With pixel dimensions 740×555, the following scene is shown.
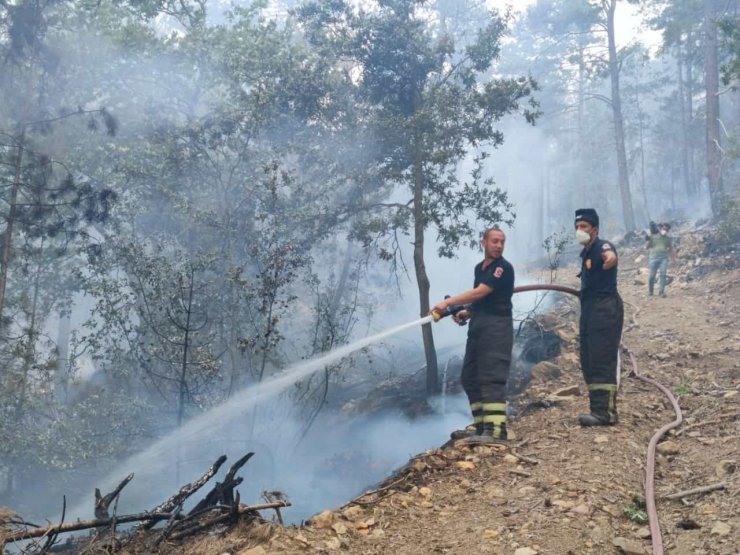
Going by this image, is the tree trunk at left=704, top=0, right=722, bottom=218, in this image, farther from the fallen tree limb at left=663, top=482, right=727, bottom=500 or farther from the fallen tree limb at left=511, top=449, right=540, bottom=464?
the fallen tree limb at left=663, top=482, right=727, bottom=500

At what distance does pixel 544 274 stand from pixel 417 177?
13310 mm

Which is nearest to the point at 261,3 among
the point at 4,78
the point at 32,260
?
the point at 4,78

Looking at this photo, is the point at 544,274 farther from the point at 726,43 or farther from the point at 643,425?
the point at 643,425

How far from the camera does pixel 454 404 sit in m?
11.6

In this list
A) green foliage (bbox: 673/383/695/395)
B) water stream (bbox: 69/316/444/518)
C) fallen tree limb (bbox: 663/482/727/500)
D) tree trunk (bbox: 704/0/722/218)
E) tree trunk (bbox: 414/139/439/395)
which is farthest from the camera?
tree trunk (bbox: 704/0/722/218)

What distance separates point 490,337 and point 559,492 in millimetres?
1784

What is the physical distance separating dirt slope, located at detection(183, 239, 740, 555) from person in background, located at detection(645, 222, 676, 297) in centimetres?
649

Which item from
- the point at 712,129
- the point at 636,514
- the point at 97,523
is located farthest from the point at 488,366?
the point at 712,129

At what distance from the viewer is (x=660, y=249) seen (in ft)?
43.8

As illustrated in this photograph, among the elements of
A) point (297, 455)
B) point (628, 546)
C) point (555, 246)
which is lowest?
point (628, 546)

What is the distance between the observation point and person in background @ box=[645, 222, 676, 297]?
1311 cm

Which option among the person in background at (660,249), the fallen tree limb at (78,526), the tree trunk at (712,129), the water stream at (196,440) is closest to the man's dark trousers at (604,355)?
the fallen tree limb at (78,526)

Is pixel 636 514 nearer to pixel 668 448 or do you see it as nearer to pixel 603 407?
pixel 668 448

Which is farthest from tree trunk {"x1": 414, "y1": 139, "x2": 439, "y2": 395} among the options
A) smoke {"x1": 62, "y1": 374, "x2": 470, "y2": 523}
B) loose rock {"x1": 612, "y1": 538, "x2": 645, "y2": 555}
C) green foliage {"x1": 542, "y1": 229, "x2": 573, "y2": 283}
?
loose rock {"x1": 612, "y1": 538, "x2": 645, "y2": 555}
